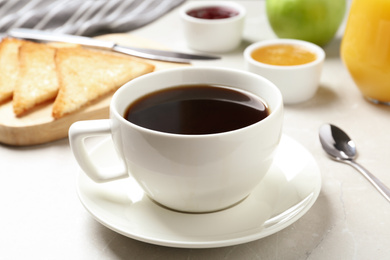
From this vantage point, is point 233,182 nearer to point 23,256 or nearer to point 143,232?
point 143,232

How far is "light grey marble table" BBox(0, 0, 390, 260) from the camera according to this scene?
0.79m

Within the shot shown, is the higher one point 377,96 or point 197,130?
point 197,130

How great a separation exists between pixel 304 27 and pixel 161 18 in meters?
0.51

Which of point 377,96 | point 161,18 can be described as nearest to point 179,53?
point 161,18

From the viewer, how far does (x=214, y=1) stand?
1590mm

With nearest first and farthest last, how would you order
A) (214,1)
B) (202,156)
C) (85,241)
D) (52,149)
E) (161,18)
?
(202,156) < (85,241) < (52,149) < (214,1) < (161,18)

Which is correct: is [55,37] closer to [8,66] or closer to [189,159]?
[8,66]

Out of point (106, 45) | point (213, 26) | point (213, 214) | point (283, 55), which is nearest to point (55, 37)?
point (106, 45)

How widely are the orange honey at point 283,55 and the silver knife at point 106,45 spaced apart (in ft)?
0.55

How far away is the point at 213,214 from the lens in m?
0.78

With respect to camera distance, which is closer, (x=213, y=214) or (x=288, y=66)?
(x=213, y=214)

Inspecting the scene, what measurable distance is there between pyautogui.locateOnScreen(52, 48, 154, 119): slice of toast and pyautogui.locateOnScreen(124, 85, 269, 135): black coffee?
0.34 meters

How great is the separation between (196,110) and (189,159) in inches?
5.6

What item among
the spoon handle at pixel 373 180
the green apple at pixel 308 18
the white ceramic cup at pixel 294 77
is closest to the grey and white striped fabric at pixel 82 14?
the green apple at pixel 308 18
